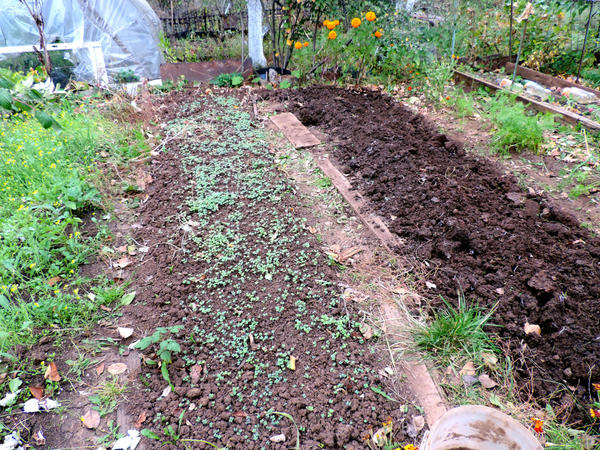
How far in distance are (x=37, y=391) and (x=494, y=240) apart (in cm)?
315

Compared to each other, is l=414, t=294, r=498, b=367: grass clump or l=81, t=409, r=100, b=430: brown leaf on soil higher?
l=414, t=294, r=498, b=367: grass clump

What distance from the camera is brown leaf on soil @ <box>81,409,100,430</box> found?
1.86 metres

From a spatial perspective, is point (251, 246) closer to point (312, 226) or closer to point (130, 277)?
point (312, 226)

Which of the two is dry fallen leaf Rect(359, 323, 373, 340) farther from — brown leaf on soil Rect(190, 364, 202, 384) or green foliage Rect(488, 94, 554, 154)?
green foliage Rect(488, 94, 554, 154)

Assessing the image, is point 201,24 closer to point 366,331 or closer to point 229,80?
point 229,80

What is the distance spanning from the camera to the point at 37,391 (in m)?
1.99

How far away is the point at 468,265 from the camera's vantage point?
259 centimetres

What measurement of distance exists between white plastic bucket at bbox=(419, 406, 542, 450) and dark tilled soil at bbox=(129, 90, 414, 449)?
1.24 feet

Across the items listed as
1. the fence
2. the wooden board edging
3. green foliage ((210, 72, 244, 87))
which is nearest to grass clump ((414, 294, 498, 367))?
the wooden board edging

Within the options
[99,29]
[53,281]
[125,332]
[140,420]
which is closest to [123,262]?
[53,281]

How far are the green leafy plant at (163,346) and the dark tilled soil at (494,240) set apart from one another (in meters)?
1.77

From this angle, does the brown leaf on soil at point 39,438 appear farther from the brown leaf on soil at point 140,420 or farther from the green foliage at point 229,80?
the green foliage at point 229,80

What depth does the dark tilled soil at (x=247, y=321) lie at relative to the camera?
183cm

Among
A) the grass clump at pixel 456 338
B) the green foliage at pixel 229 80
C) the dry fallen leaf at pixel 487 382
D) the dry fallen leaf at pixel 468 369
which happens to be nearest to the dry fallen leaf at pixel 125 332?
the grass clump at pixel 456 338
